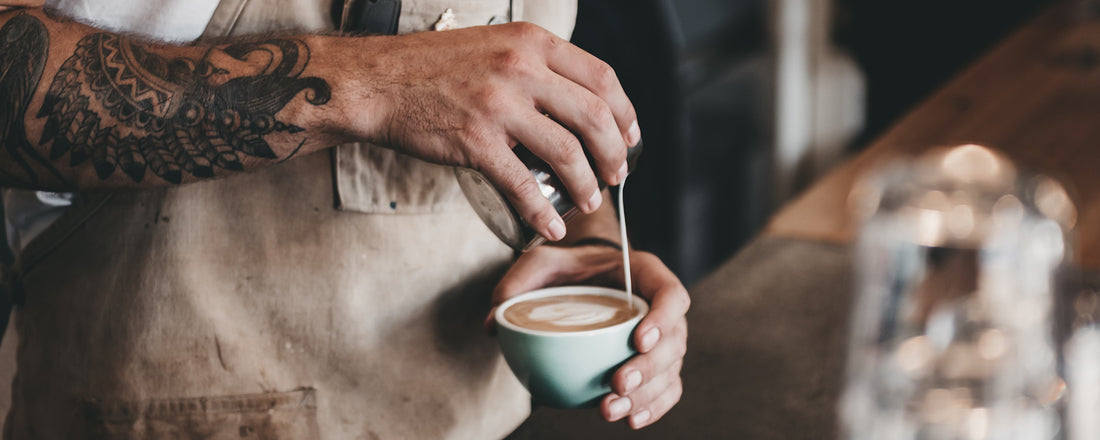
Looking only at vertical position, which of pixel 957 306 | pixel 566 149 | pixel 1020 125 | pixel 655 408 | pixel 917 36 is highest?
pixel 566 149

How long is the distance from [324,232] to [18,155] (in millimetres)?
282

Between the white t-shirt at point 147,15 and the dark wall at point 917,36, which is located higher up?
the white t-shirt at point 147,15

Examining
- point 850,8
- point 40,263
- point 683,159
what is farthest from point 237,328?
point 850,8

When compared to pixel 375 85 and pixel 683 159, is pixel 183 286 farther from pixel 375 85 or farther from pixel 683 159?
pixel 683 159

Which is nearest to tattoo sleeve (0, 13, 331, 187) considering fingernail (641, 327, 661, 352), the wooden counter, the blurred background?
fingernail (641, 327, 661, 352)

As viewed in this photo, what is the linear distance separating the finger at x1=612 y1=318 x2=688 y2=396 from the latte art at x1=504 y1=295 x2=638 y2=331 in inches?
1.7

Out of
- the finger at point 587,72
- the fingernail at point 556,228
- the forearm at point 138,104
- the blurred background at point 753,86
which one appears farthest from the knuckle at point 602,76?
the blurred background at point 753,86

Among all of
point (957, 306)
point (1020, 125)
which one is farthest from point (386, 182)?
point (1020, 125)

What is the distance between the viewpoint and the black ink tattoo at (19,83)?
73cm

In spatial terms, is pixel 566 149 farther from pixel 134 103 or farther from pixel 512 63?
pixel 134 103

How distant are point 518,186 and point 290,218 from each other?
0.31 metres

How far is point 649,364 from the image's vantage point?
0.82 meters

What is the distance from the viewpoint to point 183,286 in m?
0.88

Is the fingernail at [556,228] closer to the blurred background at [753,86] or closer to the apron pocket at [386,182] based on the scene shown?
the apron pocket at [386,182]
